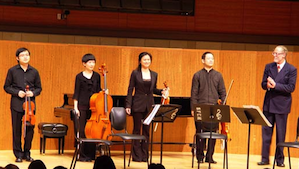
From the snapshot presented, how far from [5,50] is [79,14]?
2.57 meters

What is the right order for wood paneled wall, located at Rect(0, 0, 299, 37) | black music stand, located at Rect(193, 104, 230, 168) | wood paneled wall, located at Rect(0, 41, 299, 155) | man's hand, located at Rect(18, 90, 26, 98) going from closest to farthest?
black music stand, located at Rect(193, 104, 230, 168) → man's hand, located at Rect(18, 90, 26, 98) → wood paneled wall, located at Rect(0, 41, 299, 155) → wood paneled wall, located at Rect(0, 0, 299, 37)

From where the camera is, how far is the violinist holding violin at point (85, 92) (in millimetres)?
7992

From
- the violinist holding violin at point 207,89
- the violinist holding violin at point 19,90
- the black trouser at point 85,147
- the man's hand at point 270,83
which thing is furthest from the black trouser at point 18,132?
the man's hand at point 270,83

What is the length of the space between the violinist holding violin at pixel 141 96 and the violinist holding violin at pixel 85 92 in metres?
0.56

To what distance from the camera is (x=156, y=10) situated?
11.2 metres

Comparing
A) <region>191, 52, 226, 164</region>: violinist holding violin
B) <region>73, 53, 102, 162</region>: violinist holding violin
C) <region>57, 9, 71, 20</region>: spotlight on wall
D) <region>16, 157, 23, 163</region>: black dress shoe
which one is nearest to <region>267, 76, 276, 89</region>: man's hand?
<region>191, 52, 226, 164</region>: violinist holding violin

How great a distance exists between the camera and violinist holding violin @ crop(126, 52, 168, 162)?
8164 mm

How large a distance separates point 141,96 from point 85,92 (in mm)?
810

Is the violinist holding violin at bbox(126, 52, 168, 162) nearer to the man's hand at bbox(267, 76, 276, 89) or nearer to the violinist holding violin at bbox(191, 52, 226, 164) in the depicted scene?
the violinist holding violin at bbox(191, 52, 226, 164)

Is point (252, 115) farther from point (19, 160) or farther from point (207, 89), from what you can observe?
point (19, 160)

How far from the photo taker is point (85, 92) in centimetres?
802

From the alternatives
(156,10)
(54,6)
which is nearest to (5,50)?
(54,6)

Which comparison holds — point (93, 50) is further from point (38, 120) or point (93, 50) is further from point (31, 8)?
point (31, 8)

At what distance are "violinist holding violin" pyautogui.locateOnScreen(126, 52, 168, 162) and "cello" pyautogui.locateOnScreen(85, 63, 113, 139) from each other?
2.11 feet
